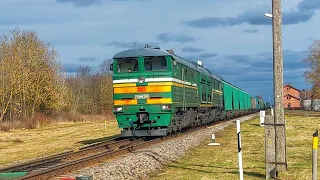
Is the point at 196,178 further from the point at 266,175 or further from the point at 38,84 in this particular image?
the point at 38,84

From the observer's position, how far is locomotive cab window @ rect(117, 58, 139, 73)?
2062 cm

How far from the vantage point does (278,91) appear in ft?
37.1


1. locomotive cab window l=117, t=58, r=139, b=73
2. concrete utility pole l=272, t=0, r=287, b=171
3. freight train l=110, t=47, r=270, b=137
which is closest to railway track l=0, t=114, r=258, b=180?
freight train l=110, t=47, r=270, b=137

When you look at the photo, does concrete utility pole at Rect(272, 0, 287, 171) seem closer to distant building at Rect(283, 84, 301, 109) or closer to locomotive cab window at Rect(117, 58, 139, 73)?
locomotive cab window at Rect(117, 58, 139, 73)

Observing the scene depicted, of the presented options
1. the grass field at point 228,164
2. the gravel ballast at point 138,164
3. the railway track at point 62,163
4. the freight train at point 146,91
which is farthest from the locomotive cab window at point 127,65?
the grass field at point 228,164

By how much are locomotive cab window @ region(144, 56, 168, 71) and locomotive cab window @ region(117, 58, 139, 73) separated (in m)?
0.51

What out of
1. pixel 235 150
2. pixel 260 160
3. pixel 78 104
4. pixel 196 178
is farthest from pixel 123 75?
pixel 78 104

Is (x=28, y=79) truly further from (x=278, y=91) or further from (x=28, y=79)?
(x=278, y=91)

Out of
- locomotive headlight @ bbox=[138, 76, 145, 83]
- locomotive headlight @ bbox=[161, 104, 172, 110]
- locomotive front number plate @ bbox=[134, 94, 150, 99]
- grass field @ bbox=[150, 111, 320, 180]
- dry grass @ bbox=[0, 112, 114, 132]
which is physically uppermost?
locomotive headlight @ bbox=[138, 76, 145, 83]

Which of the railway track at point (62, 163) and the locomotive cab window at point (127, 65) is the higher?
the locomotive cab window at point (127, 65)

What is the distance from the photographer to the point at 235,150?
55.4ft

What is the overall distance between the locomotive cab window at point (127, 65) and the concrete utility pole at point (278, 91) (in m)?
10.00

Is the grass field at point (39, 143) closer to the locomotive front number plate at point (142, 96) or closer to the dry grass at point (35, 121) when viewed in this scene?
the locomotive front number plate at point (142, 96)

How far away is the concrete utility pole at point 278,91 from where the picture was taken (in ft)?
36.9
